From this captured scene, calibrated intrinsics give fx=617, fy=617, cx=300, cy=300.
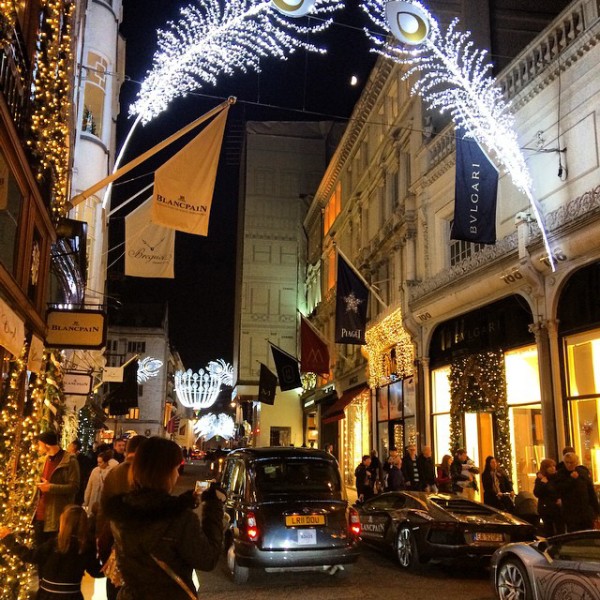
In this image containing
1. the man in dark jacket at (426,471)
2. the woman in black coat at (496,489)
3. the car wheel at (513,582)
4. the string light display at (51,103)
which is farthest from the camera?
the man in dark jacket at (426,471)

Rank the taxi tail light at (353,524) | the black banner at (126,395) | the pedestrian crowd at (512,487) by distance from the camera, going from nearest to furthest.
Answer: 1. the taxi tail light at (353,524)
2. the pedestrian crowd at (512,487)
3. the black banner at (126,395)

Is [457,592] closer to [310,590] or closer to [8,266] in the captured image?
[310,590]

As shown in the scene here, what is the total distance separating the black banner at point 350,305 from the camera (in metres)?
21.4

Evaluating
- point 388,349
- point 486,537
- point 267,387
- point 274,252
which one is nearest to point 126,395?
point 267,387

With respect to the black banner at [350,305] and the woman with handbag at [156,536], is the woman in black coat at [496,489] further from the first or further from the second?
the woman with handbag at [156,536]

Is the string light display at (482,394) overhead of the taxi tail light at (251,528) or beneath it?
overhead

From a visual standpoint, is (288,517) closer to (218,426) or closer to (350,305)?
(350,305)

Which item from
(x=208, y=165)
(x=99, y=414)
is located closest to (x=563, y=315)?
(x=208, y=165)

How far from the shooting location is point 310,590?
28.4 ft

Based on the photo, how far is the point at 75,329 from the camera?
10.8 metres

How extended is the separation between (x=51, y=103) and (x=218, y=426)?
9043 cm

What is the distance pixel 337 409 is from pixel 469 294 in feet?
43.0

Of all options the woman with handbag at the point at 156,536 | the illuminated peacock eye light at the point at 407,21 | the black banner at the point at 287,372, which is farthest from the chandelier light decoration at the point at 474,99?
the black banner at the point at 287,372

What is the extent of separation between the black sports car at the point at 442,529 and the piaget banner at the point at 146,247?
7.12 meters
